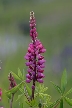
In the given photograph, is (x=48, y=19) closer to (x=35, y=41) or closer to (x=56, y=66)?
(x=56, y=66)

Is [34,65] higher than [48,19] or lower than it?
lower

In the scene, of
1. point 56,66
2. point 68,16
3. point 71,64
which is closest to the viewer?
point 71,64

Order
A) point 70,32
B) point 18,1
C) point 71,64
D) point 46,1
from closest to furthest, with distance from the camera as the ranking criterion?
point 71,64 < point 70,32 < point 18,1 < point 46,1

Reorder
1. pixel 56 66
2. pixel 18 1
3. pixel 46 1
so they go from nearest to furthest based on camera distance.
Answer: pixel 56 66
pixel 18 1
pixel 46 1

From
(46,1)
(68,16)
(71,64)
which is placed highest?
(46,1)

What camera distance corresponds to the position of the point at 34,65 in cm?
112

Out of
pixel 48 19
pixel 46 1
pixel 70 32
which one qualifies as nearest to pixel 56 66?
pixel 70 32

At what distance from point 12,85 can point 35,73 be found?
0.47 ft

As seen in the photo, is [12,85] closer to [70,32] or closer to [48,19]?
[70,32]

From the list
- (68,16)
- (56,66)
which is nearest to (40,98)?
(56,66)

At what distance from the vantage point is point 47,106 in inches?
42.6

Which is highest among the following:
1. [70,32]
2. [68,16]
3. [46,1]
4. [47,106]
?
[46,1]

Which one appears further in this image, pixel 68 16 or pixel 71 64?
pixel 68 16

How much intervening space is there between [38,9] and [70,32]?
6.88 m
